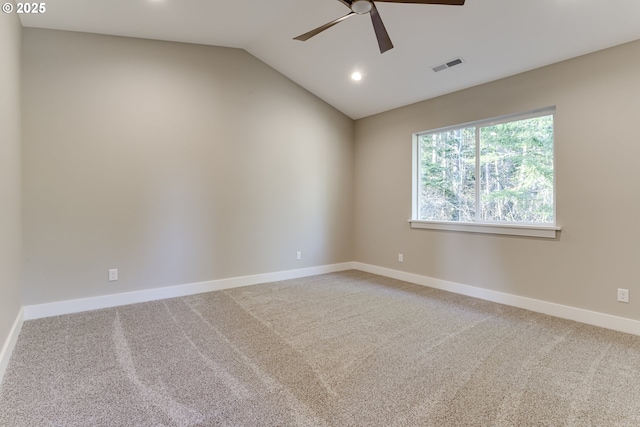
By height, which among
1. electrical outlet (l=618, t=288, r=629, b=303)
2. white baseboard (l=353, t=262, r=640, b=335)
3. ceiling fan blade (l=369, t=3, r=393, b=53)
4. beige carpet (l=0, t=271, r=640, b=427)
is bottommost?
beige carpet (l=0, t=271, r=640, b=427)

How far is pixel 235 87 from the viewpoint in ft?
14.1

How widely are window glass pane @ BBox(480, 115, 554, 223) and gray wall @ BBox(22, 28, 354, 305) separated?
2.30 metres

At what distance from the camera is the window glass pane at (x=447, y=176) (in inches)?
164

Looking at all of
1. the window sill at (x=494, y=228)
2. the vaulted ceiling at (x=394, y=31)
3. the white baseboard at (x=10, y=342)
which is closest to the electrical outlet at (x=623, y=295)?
the window sill at (x=494, y=228)

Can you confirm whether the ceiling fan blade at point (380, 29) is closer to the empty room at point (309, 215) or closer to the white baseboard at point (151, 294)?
the empty room at point (309, 215)

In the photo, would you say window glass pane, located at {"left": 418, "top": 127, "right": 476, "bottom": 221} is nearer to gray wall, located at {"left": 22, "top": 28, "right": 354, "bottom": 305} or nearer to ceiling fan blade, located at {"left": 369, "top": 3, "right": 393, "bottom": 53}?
gray wall, located at {"left": 22, "top": 28, "right": 354, "bottom": 305}

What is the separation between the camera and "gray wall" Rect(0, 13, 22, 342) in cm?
227

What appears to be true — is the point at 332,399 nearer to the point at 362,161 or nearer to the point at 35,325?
the point at 35,325

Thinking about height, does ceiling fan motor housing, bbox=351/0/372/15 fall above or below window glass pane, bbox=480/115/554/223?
above

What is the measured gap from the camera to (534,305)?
11.3ft

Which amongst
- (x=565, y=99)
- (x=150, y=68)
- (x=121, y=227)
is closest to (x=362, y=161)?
(x=565, y=99)

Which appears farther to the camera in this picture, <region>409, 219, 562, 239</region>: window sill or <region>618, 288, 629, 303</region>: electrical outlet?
<region>409, 219, 562, 239</region>: window sill

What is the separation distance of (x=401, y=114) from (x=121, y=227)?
12.7 ft

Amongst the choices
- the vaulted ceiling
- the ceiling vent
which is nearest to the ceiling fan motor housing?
the vaulted ceiling
